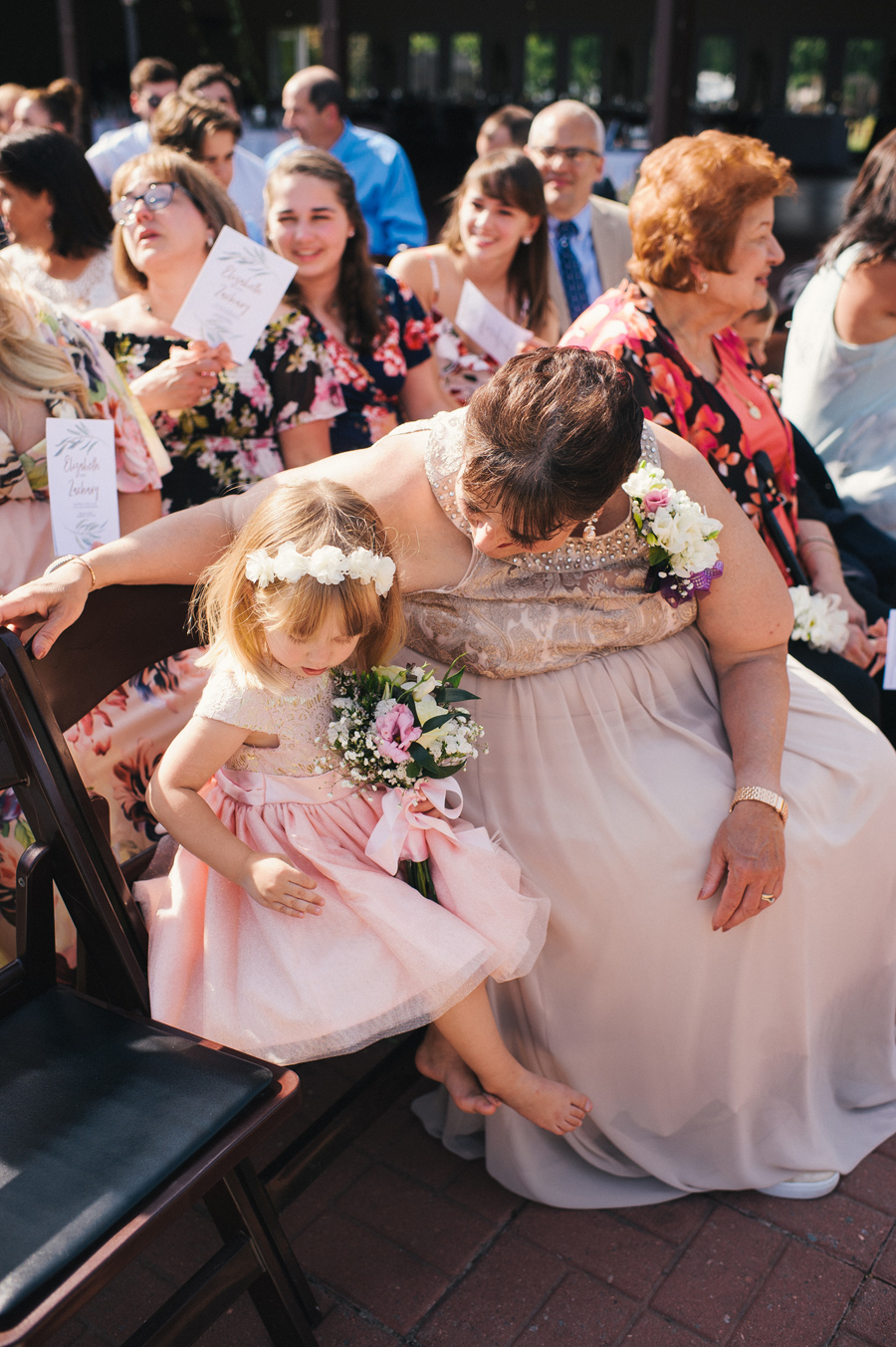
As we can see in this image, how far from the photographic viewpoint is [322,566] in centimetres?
160

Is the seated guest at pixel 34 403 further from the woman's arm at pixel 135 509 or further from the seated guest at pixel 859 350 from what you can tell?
the seated guest at pixel 859 350

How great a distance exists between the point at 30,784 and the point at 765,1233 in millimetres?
1521

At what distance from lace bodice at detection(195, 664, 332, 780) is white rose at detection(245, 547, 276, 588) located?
18 cm

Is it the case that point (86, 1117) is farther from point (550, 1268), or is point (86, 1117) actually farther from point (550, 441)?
point (550, 441)

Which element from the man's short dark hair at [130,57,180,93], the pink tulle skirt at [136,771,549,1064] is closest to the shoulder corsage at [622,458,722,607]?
the pink tulle skirt at [136,771,549,1064]

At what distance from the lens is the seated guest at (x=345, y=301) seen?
3.28m

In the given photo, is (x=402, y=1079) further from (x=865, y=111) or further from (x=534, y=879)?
(x=865, y=111)

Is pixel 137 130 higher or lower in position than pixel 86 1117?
higher

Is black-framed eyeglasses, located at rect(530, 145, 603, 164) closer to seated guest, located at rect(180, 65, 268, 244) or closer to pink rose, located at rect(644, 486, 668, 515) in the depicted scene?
seated guest, located at rect(180, 65, 268, 244)

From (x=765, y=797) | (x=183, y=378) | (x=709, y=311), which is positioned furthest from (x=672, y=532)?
A: (x=183, y=378)

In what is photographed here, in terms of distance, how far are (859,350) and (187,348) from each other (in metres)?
2.06

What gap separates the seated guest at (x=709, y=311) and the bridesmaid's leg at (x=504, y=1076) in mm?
1291

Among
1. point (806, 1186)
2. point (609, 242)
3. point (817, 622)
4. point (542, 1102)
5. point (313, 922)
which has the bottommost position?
point (806, 1186)

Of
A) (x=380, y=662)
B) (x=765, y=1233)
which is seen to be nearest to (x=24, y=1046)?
(x=380, y=662)
